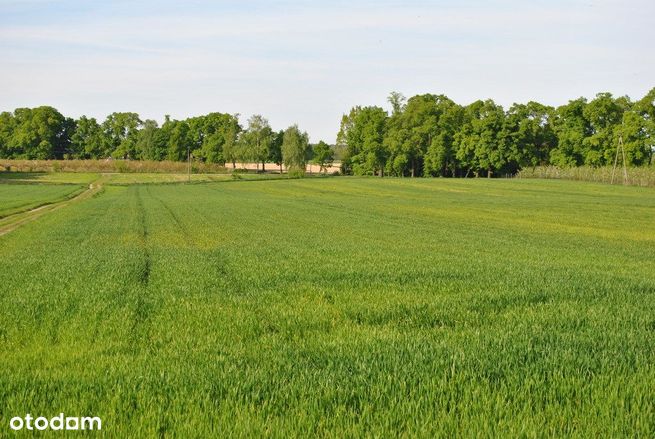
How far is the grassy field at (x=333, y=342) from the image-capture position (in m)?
5.70

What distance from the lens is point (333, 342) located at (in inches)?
335

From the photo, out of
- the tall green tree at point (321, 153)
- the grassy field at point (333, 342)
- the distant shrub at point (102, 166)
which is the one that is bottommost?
the grassy field at point (333, 342)

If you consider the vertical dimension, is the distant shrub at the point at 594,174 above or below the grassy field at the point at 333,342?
above

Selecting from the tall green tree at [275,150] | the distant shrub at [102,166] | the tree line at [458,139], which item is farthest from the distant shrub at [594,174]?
the distant shrub at [102,166]

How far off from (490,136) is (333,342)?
12890 cm

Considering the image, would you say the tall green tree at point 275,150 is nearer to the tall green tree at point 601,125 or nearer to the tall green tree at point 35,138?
the tall green tree at point 35,138

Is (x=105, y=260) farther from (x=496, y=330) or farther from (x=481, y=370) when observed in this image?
(x=481, y=370)

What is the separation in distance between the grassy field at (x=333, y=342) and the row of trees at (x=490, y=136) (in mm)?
103336

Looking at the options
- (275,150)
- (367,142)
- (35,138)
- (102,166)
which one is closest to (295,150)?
(367,142)

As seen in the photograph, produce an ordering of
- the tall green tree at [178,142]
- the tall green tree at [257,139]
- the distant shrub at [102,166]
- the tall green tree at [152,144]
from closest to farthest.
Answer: the distant shrub at [102,166] → the tall green tree at [257,139] → the tall green tree at [178,142] → the tall green tree at [152,144]

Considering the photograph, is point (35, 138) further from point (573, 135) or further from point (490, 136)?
point (573, 135)

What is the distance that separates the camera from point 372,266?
1725cm

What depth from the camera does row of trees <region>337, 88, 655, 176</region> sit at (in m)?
114

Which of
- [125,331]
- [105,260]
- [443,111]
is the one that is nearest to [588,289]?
[125,331]
